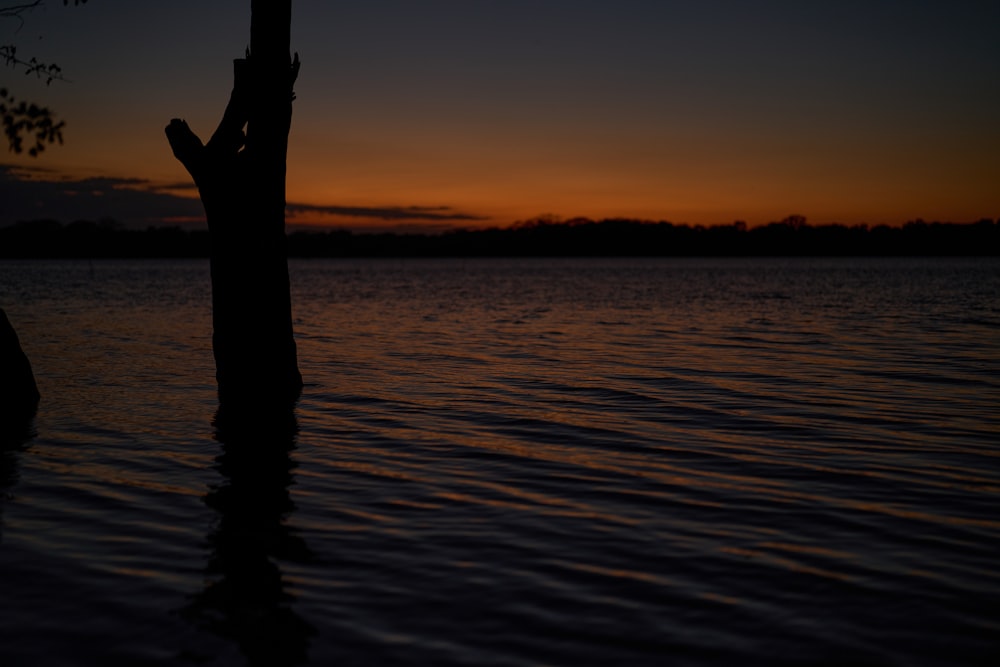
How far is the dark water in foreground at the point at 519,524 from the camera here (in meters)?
5.31

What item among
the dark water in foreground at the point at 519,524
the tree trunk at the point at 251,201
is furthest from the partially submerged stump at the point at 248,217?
the dark water in foreground at the point at 519,524

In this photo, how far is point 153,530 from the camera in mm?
7570

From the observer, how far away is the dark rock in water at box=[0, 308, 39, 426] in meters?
13.5

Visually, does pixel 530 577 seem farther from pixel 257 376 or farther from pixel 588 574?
pixel 257 376

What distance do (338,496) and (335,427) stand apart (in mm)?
4232

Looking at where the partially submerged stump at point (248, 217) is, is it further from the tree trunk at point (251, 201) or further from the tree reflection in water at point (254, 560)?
the tree reflection in water at point (254, 560)

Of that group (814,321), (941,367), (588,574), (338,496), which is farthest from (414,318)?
(588,574)

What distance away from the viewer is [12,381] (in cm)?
1398

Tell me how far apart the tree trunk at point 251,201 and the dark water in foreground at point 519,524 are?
1137mm

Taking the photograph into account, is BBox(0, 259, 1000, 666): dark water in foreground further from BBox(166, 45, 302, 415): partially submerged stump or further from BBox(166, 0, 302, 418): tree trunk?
BBox(166, 0, 302, 418): tree trunk

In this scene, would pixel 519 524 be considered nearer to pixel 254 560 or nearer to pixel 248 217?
pixel 254 560

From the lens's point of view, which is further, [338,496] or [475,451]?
[475,451]

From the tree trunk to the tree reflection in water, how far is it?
326cm

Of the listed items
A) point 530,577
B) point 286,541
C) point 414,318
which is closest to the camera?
point 530,577
